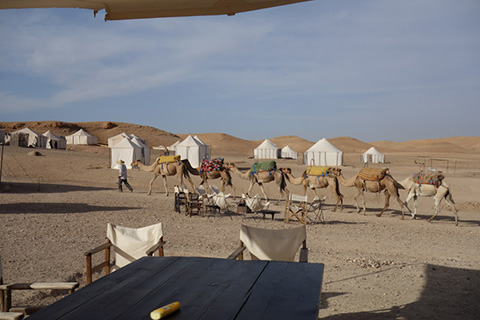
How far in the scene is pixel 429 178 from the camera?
13.1 m

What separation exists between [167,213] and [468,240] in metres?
7.79

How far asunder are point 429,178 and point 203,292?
11817 millimetres

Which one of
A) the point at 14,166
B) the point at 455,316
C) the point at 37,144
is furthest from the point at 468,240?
the point at 37,144

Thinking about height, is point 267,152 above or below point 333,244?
above

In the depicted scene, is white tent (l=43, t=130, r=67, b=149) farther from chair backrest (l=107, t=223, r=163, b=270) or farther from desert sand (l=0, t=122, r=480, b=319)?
chair backrest (l=107, t=223, r=163, b=270)

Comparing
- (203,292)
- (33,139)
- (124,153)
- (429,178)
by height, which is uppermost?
(33,139)

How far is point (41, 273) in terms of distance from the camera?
6234 mm

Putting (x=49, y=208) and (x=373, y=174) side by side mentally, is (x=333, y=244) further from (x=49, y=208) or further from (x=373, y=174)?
(x=49, y=208)

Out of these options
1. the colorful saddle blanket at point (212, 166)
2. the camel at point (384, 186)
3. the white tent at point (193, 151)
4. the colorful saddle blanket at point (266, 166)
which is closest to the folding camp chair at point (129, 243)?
the camel at point (384, 186)

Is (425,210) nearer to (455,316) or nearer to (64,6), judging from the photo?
(455,316)

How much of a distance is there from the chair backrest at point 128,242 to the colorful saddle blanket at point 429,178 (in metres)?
10.5

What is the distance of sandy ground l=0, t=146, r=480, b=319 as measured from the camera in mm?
5324

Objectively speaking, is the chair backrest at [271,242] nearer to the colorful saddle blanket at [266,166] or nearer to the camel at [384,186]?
the camel at [384,186]

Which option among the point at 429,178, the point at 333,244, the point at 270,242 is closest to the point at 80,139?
the point at 429,178
